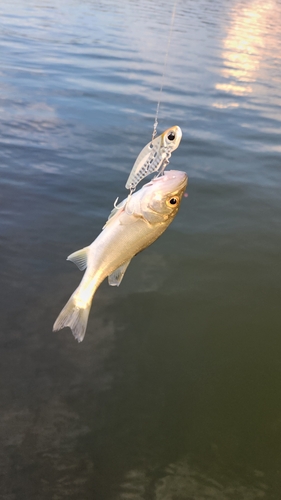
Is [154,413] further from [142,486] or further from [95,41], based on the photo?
[95,41]

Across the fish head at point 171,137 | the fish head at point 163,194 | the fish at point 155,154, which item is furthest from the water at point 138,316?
the fish head at point 171,137

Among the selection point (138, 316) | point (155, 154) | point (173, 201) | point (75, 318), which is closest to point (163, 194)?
point (173, 201)

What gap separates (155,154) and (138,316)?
7.72ft

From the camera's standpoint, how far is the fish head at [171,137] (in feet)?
9.09

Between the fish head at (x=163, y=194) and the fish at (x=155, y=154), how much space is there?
0.09 metres

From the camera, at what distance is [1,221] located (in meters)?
5.96

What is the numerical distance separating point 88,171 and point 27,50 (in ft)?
30.1

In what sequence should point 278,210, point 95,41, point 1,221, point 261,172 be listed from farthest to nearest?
point 95,41, point 261,172, point 278,210, point 1,221

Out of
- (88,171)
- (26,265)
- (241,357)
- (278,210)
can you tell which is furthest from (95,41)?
(241,357)

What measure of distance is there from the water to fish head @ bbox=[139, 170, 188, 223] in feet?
6.22

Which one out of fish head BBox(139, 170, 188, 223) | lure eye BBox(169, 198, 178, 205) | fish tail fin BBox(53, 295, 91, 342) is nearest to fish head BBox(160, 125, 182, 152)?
fish head BBox(139, 170, 188, 223)

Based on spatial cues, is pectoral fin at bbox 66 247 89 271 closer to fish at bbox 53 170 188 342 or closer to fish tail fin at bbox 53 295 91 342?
fish at bbox 53 170 188 342

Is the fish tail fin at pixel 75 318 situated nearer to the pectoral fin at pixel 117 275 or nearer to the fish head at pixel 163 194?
the pectoral fin at pixel 117 275

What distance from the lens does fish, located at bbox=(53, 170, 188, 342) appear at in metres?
2.89
